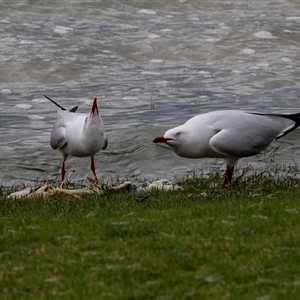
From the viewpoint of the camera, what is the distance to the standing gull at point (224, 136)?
9.74 m

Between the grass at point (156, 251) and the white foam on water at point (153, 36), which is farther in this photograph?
the white foam on water at point (153, 36)

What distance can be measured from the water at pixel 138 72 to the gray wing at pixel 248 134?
279 centimetres

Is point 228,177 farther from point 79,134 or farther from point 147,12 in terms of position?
point 147,12

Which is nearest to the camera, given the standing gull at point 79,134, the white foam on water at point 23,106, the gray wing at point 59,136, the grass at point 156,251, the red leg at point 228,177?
the grass at point 156,251

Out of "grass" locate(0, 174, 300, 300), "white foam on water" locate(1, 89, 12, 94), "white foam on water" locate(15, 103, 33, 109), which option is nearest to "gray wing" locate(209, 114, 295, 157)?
"grass" locate(0, 174, 300, 300)

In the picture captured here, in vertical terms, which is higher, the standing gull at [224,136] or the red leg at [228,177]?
the standing gull at [224,136]

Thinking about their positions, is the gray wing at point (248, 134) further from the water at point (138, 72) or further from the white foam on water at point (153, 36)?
the white foam on water at point (153, 36)

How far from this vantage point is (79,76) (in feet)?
65.9

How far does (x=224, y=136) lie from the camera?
9.66 metres

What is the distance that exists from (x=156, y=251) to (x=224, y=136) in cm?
361

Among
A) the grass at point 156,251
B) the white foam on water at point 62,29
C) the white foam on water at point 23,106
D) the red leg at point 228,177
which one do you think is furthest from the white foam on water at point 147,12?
the grass at point 156,251

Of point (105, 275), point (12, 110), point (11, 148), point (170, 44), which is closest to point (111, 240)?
point (105, 275)

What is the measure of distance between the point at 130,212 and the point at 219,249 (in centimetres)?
164

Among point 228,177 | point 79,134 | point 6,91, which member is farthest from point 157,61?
point 228,177
